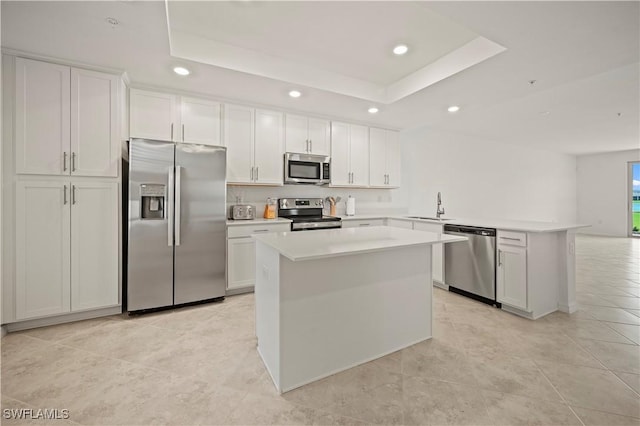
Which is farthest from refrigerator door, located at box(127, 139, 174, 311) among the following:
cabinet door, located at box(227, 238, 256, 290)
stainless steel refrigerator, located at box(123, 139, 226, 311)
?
cabinet door, located at box(227, 238, 256, 290)

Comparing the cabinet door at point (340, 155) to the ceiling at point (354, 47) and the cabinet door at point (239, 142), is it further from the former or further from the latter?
the cabinet door at point (239, 142)

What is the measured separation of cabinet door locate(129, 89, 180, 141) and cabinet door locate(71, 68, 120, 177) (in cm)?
26

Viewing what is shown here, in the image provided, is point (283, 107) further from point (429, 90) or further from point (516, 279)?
point (516, 279)

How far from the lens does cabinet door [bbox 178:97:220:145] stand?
10.6 feet

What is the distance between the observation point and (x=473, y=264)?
10.4ft

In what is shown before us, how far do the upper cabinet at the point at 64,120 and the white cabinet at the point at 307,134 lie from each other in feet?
6.53

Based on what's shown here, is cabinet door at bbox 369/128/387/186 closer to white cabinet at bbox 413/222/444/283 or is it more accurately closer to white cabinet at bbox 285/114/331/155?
white cabinet at bbox 285/114/331/155

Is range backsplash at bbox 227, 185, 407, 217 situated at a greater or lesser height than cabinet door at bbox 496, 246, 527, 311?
greater

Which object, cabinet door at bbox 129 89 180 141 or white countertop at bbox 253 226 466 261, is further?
cabinet door at bbox 129 89 180 141

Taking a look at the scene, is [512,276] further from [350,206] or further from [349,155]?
[349,155]

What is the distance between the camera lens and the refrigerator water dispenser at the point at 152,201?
8.98 feet

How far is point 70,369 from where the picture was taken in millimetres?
1882

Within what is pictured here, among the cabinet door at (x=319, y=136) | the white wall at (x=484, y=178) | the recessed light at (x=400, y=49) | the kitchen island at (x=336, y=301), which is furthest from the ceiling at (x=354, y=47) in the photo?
the kitchen island at (x=336, y=301)

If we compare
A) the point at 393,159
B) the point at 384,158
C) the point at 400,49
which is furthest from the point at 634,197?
the point at 400,49
